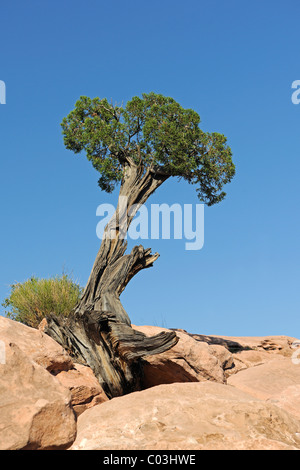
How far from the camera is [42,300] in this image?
15773 mm

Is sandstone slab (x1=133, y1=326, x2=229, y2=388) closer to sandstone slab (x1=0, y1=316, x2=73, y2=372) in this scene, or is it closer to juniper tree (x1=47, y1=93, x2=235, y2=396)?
juniper tree (x1=47, y1=93, x2=235, y2=396)

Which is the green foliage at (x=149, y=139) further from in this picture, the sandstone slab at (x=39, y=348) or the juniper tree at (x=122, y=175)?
the sandstone slab at (x=39, y=348)

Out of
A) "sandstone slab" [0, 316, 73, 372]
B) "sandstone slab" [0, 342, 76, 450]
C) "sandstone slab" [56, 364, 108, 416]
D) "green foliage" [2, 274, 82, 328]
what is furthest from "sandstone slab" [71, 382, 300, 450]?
"green foliage" [2, 274, 82, 328]

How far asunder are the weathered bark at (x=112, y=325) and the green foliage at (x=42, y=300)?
105 inches

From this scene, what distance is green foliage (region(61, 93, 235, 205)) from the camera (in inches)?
616

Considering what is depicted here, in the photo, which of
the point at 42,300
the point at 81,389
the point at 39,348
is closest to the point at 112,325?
the point at 81,389

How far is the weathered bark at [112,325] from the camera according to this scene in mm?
10875

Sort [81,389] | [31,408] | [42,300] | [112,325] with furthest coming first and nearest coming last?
[42,300]
[112,325]
[81,389]
[31,408]

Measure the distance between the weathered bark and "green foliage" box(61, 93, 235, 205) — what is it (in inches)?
71.7

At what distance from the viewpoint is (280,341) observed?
18.5 meters

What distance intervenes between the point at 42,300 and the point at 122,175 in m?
4.99

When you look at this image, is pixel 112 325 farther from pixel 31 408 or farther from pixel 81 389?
pixel 31 408

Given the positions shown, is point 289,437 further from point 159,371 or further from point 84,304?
point 84,304

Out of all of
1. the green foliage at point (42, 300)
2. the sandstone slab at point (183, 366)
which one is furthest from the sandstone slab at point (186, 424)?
the green foliage at point (42, 300)
